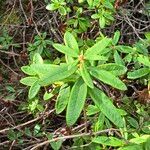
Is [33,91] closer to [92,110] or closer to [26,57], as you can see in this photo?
[92,110]

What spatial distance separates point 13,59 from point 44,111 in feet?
2.03

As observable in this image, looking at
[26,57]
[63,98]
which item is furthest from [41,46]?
[63,98]

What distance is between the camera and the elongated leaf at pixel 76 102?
142 cm

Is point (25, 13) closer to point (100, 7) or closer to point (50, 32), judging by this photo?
point (50, 32)

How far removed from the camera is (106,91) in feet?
6.61

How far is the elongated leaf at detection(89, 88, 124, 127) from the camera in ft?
4.70

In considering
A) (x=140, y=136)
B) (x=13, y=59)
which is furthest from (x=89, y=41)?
(x=140, y=136)

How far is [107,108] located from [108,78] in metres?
0.11

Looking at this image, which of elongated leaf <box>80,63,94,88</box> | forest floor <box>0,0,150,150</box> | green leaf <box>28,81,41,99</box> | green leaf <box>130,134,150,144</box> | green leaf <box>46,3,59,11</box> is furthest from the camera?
green leaf <box>46,3,59,11</box>

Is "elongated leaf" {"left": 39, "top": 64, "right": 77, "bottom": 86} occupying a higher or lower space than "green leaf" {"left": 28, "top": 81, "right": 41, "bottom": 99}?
higher

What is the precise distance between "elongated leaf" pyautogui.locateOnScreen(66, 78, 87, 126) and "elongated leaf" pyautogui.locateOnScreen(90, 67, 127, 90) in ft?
0.21

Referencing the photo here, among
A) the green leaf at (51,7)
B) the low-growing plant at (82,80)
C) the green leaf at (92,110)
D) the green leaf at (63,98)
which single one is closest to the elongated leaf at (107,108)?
the low-growing plant at (82,80)

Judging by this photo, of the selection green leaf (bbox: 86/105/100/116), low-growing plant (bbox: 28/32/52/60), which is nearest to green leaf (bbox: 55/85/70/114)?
green leaf (bbox: 86/105/100/116)

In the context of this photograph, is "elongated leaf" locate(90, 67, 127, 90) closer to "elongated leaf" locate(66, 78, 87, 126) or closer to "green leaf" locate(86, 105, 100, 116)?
"elongated leaf" locate(66, 78, 87, 126)
